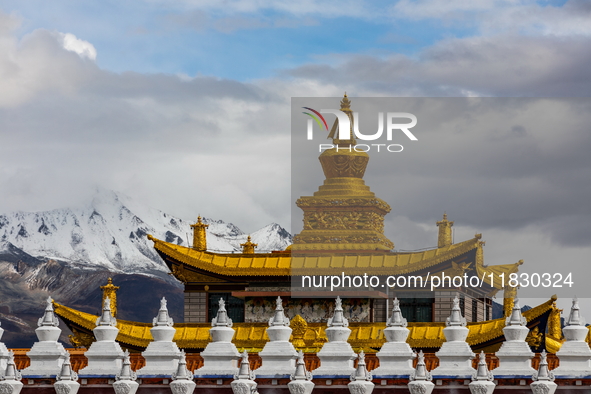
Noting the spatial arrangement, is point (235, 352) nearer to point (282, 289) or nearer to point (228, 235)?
point (282, 289)

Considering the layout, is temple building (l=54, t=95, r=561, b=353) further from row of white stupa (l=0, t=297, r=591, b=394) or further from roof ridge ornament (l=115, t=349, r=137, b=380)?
roof ridge ornament (l=115, t=349, r=137, b=380)

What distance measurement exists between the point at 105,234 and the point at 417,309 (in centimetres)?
9199

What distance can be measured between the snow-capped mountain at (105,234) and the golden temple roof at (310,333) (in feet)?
252

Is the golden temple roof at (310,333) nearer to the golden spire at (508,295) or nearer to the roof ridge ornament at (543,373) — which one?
the golden spire at (508,295)

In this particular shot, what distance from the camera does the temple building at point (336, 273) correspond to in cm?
4312

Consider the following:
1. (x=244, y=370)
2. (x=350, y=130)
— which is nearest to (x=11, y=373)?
(x=244, y=370)

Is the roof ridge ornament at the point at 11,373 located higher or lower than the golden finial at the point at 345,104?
lower

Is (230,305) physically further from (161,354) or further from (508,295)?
(161,354)

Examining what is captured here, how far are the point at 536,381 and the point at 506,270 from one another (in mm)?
18070

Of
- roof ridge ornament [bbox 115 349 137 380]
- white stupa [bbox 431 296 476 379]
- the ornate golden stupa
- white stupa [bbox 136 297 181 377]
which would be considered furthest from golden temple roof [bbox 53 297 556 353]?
white stupa [bbox 431 296 476 379]

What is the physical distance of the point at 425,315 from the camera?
4406cm

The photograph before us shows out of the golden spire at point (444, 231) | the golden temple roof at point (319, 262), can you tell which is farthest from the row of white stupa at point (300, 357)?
the golden spire at point (444, 231)

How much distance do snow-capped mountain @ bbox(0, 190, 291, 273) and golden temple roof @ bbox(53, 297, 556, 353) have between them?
252 ft

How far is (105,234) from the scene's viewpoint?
436 ft
